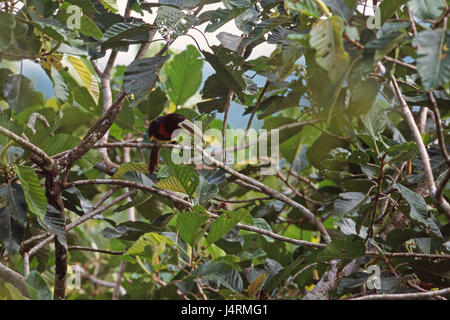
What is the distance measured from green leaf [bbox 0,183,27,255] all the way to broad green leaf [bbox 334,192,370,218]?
969 millimetres

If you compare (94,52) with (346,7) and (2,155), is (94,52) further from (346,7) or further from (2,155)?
(346,7)

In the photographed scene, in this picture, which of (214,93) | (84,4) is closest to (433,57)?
(214,93)

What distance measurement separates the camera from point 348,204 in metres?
1.78

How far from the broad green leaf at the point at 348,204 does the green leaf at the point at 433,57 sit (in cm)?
71

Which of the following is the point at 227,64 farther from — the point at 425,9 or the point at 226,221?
the point at 425,9

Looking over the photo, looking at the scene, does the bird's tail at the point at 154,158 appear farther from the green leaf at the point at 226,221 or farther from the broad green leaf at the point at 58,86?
the green leaf at the point at 226,221

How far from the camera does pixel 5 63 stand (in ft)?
9.12

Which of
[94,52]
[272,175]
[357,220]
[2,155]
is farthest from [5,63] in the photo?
[357,220]

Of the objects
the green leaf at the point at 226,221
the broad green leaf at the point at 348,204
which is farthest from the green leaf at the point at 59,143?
the broad green leaf at the point at 348,204

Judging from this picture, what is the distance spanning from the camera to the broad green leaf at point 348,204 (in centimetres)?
175

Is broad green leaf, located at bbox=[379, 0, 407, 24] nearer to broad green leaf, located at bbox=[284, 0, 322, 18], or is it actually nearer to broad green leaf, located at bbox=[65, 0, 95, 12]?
broad green leaf, located at bbox=[284, 0, 322, 18]
